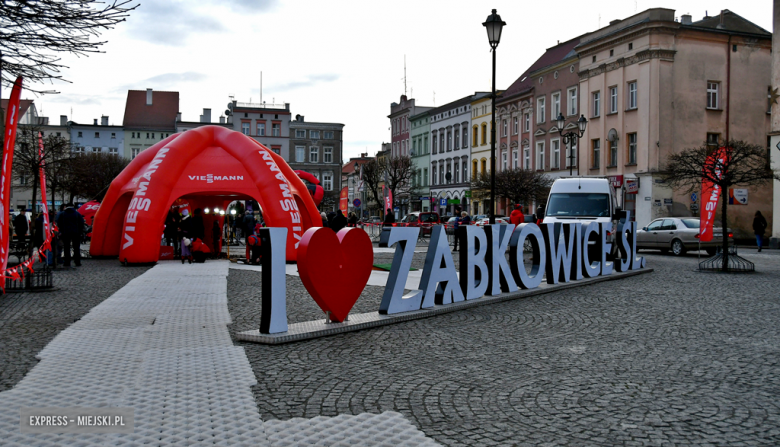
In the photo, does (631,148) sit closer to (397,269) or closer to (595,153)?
(595,153)

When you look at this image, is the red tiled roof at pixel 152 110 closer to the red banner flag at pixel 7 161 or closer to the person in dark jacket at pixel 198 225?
the person in dark jacket at pixel 198 225

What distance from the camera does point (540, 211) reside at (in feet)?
78.0

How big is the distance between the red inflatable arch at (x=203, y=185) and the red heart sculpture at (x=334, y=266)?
33.2ft

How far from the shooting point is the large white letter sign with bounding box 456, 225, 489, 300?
10.8m

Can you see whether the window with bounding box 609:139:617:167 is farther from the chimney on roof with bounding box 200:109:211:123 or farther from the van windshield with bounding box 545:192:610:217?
the chimney on roof with bounding box 200:109:211:123

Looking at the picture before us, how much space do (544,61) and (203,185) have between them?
43207 millimetres

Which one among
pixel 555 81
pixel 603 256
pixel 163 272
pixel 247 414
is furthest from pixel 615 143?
pixel 247 414

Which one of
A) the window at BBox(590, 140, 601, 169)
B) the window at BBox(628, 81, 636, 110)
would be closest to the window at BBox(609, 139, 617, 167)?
the window at BBox(590, 140, 601, 169)

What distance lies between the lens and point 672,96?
39.7 meters

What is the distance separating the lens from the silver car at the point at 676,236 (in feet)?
80.0

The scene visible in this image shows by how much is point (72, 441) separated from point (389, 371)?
2.86 metres

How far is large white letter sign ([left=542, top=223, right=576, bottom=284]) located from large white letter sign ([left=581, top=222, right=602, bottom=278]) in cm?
50

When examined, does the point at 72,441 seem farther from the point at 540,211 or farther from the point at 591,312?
the point at 540,211

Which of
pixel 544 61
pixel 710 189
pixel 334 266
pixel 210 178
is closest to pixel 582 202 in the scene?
pixel 710 189
